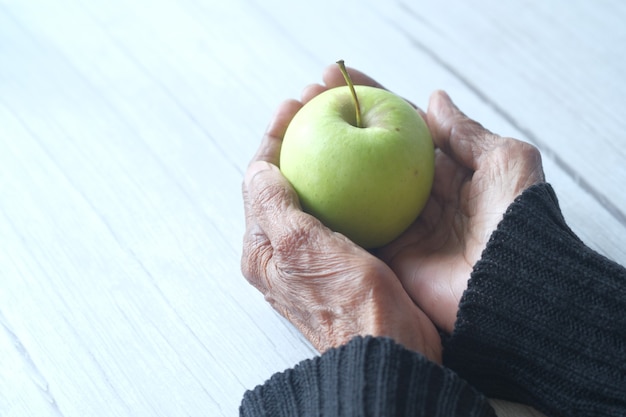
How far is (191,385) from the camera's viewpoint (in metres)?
0.98

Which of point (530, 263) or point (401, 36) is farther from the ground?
point (401, 36)

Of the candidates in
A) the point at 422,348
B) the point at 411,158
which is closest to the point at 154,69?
the point at 411,158

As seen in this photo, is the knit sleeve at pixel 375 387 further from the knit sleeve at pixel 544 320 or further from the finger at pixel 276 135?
the finger at pixel 276 135

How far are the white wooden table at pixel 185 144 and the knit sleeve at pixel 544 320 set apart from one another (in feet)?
0.33

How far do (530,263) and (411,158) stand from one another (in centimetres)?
22

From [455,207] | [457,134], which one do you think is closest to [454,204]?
[455,207]

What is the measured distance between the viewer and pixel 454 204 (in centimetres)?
115

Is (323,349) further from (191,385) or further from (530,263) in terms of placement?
(530,263)

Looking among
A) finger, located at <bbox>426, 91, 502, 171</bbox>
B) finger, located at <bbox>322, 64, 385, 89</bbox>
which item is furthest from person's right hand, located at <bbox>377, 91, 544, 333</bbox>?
finger, located at <bbox>322, 64, 385, 89</bbox>

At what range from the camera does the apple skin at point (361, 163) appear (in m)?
0.97

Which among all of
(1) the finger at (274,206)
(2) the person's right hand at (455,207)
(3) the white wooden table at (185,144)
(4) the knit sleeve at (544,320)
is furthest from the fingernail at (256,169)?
(4) the knit sleeve at (544,320)

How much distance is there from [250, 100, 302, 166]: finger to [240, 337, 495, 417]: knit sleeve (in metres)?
0.40

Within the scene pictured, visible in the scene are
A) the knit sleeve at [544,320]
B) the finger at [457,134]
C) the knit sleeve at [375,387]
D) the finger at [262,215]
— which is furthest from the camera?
the finger at [457,134]

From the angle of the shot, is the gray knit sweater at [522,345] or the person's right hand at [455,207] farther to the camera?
the person's right hand at [455,207]
